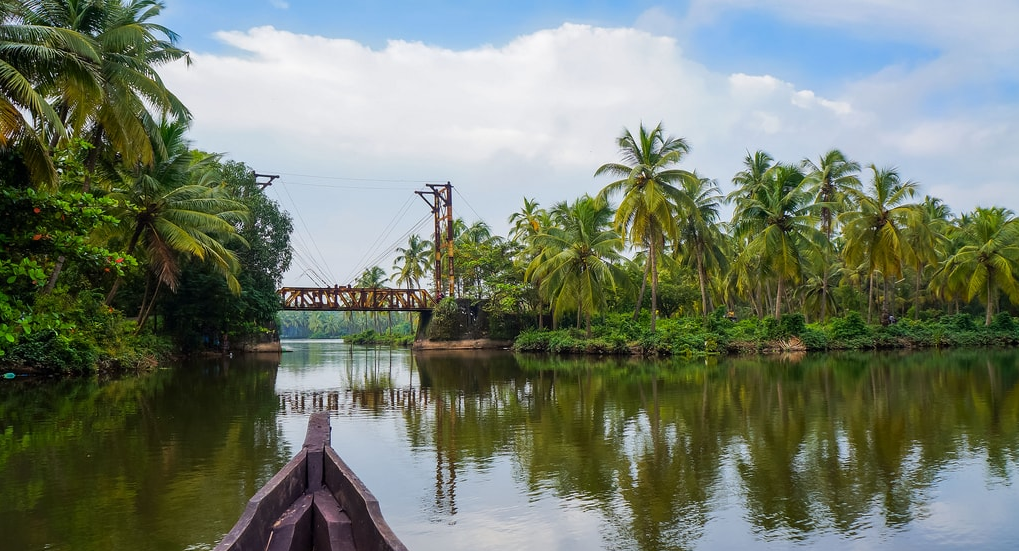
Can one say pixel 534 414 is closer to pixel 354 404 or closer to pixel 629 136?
pixel 354 404

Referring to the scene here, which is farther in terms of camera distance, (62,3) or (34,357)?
(34,357)

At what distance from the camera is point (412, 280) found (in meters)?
58.4

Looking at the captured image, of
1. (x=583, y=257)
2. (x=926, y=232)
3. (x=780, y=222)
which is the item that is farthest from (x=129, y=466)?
(x=926, y=232)

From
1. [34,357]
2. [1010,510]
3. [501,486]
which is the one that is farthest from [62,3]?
[1010,510]

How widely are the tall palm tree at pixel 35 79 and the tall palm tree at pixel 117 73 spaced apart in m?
2.26

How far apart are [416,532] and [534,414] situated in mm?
6361

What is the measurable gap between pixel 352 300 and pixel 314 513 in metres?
37.4

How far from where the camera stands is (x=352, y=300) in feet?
134

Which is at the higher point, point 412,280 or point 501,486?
point 412,280

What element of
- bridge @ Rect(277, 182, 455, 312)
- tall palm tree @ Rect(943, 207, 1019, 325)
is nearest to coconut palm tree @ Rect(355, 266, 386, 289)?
bridge @ Rect(277, 182, 455, 312)

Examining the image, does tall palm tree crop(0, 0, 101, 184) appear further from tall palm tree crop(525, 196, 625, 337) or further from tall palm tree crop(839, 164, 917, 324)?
tall palm tree crop(839, 164, 917, 324)

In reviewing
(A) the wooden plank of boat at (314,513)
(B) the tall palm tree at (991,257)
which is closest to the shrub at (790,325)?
(B) the tall palm tree at (991,257)

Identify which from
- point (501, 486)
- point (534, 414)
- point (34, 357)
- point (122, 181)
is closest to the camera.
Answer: point (501, 486)

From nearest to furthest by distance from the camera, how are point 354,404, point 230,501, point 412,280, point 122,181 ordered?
1. point 230,501
2. point 354,404
3. point 122,181
4. point 412,280
